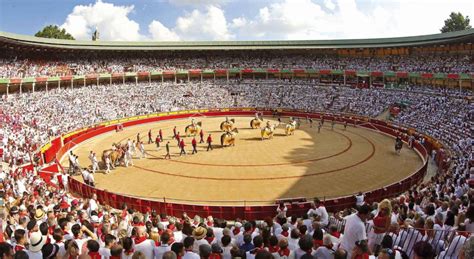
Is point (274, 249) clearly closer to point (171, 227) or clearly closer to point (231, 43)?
point (171, 227)

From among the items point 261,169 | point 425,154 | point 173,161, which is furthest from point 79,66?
point 425,154

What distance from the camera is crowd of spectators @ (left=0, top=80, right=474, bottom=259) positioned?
7.46m

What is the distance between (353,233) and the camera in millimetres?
7523

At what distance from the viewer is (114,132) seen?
46.2m

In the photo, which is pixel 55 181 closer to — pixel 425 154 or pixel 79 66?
pixel 425 154

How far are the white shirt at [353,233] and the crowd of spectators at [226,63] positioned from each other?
176ft

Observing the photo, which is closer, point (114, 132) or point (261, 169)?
point (261, 169)

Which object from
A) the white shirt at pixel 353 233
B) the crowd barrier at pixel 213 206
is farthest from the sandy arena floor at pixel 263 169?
the white shirt at pixel 353 233

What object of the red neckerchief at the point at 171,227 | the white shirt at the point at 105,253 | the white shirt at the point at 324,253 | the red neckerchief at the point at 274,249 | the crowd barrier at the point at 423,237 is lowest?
the red neckerchief at the point at 171,227

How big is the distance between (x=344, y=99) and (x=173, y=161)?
122ft

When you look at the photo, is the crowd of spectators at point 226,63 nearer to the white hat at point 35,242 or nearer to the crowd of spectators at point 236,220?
the crowd of spectators at point 236,220

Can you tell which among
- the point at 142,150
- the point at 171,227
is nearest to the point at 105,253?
the point at 171,227

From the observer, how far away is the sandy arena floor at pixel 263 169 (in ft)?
78.4

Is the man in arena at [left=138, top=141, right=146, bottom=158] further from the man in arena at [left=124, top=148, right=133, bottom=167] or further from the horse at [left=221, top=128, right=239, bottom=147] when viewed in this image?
the horse at [left=221, top=128, right=239, bottom=147]
